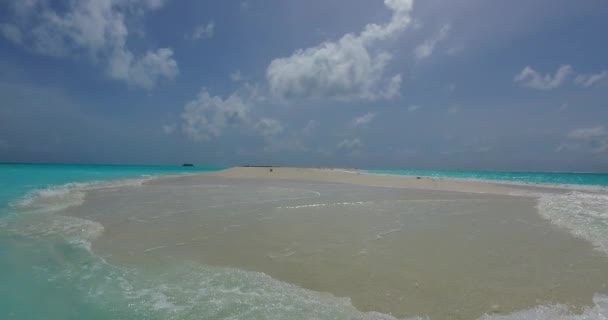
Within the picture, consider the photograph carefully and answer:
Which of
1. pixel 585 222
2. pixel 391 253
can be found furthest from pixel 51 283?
pixel 585 222

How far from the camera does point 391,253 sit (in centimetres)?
600

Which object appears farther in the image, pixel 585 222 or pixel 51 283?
pixel 585 222

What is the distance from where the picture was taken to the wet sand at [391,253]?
13.7 feet

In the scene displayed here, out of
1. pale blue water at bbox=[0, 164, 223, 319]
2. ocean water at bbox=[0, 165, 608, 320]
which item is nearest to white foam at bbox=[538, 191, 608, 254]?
ocean water at bbox=[0, 165, 608, 320]

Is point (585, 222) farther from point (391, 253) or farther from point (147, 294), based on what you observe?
point (147, 294)

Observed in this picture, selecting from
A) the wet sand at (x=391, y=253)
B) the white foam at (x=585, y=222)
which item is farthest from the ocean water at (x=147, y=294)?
the white foam at (x=585, y=222)

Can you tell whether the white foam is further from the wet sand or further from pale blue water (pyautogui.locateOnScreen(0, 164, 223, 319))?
pale blue water (pyautogui.locateOnScreen(0, 164, 223, 319))

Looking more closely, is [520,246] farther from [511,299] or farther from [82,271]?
[82,271]

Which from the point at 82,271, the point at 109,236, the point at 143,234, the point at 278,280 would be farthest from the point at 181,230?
the point at 278,280

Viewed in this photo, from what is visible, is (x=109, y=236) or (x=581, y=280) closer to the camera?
(x=581, y=280)

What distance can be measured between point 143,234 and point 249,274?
162 inches

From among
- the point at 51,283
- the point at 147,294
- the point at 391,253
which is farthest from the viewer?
the point at 391,253

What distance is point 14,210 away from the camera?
35.5 ft

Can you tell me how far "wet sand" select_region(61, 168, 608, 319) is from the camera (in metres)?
4.17
